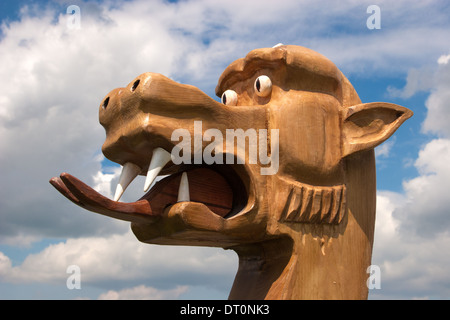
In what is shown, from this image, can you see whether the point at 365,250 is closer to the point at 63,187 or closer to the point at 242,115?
the point at 242,115

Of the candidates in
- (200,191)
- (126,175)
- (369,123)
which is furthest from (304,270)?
(126,175)

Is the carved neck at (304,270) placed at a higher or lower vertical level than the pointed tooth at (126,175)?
lower

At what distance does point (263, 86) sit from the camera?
9.62ft

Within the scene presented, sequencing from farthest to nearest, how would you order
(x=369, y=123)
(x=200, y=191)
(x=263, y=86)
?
(x=369, y=123) → (x=263, y=86) → (x=200, y=191)

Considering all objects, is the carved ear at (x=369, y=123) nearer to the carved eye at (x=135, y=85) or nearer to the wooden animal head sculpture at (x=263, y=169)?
the wooden animal head sculpture at (x=263, y=169)

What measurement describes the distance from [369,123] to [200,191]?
3.50 ft

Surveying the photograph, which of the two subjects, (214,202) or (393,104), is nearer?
(214,202)

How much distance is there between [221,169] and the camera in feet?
9.34

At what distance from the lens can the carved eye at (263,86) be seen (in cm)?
293

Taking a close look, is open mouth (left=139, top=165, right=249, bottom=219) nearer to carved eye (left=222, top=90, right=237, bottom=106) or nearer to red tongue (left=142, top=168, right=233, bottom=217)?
red tongue (left=142, top=168, right=233, bottom=217)

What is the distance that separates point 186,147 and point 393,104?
1309 mm

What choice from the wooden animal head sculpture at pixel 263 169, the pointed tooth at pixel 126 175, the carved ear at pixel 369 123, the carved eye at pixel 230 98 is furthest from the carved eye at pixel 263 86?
the pointed tooth at pixel 126 175

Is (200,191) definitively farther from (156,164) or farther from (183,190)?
(156,164)
